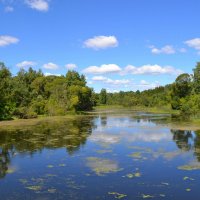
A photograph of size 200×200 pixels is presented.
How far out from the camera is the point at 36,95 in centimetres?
7931

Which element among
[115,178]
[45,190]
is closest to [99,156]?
[115,178]

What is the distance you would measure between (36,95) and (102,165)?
6073 cm

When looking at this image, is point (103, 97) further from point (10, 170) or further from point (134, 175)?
point (134, 175)

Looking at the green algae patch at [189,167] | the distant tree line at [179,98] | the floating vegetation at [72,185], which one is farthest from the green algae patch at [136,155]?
the distant tree line at [179,98]

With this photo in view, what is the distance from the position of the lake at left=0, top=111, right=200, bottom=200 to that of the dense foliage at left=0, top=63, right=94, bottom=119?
29199mm

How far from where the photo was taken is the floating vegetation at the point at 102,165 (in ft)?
63.3

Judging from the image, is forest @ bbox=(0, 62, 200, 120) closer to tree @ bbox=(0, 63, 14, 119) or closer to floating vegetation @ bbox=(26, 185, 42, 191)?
tree @ bbox=(0, 63, 14, 119)

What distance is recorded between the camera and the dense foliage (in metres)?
60.5

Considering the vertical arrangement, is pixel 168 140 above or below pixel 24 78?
below

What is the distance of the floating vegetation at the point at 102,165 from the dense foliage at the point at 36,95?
38.7 metres

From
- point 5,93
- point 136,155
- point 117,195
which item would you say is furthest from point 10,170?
point 5,93

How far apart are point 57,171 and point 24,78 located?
7767 centimetres

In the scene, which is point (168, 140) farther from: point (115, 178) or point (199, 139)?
point (115, 178)

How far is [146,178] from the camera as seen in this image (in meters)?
17.5
